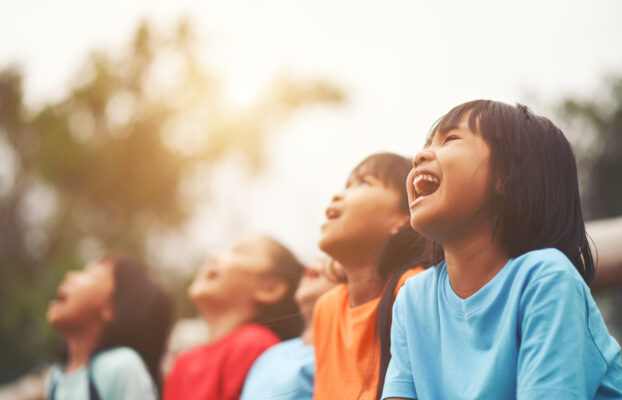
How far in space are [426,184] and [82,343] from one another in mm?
2418

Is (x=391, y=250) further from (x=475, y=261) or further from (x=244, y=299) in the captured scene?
(x=244, y=299)

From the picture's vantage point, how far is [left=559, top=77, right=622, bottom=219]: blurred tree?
35.6 ft

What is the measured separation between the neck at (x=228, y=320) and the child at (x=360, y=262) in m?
0.96

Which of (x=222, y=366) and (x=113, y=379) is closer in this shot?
(x=222, y=366)

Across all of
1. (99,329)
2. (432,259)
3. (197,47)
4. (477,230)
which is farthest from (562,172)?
(197,47)

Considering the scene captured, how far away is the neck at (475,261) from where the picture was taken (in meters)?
1.29

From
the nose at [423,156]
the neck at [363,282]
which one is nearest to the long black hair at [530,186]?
the nose at [423,156]

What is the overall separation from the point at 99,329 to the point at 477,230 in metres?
2.44

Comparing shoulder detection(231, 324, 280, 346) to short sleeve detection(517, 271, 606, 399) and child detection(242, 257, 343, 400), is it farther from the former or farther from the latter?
short sleeve detection(517, 271, 606, 399)

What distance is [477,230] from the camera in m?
1.30

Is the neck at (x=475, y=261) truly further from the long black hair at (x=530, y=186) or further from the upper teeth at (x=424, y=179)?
the upper teeth at (x=424, y=179)

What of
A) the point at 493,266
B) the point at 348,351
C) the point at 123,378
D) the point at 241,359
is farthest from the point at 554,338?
the point at 123,378

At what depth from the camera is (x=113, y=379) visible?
2.86 metres

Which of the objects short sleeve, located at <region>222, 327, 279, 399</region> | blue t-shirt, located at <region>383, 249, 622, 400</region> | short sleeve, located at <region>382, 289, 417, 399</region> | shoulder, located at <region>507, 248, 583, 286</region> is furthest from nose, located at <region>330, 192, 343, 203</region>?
short sleeve, located at <region>222, 327, 279, 399</region>
